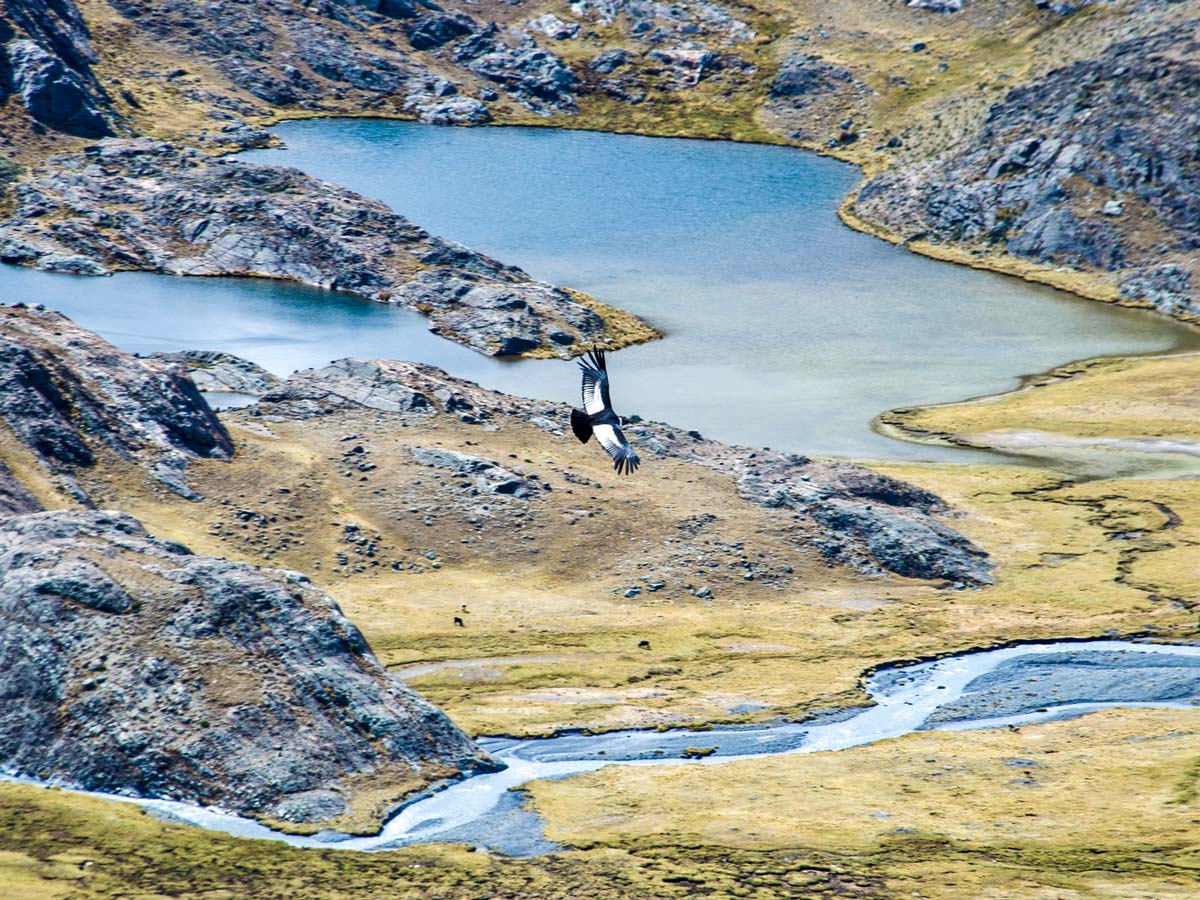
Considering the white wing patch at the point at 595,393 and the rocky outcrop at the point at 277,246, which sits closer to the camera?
the white wing patch at the point at 595,393

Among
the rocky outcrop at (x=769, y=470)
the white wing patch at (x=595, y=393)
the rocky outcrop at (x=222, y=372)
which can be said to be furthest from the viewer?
the rocky outcrop at (x=222, y=372)

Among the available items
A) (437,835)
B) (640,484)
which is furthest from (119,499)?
(437,835)

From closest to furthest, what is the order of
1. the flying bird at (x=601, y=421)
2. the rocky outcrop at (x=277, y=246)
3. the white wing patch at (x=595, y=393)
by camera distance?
the flying bird at (x=601, y=421), the white wing patch at (x=595, y=393), the rocky outcrop at (x=277, y=246)

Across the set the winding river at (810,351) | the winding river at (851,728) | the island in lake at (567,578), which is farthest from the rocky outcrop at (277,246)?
the winding river at (851,728)

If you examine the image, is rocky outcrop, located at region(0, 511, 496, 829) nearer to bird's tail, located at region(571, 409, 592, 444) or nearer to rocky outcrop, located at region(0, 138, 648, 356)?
bird's tail, located at region(571, 409, 592, 444)

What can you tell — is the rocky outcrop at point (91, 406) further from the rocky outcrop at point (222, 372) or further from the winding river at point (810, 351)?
the winding river at point (810, 351)

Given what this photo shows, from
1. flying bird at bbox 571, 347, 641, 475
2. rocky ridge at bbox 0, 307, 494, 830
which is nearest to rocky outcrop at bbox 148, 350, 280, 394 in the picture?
rocky ridge at bbox 0, 307, 494, 830
